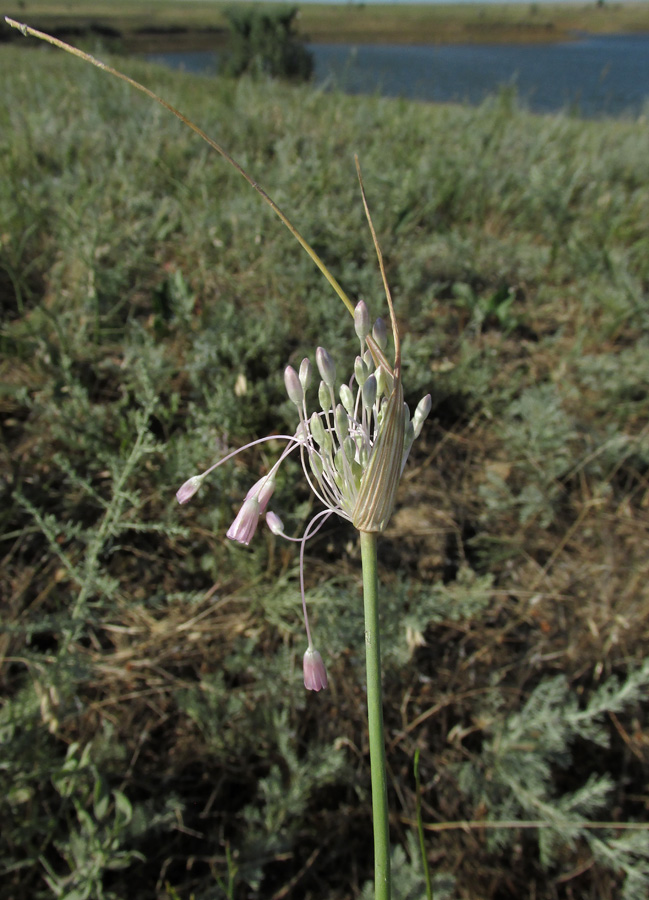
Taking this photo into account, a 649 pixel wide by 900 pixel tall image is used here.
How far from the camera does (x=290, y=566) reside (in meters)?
2.07

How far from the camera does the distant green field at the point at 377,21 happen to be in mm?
51156

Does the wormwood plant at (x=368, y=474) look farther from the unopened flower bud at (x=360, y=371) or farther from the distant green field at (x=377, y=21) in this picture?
the distant green field at (x=377, y=21)

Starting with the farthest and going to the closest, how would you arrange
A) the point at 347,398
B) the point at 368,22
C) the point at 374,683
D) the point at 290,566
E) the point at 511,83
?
1. the point at 368,22
2. the point at 511,83
3. the point at 290,566
4. the point at 347,398
5. the point at 374,683

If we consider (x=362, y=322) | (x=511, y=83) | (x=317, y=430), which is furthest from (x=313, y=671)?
(x=511, y=83)

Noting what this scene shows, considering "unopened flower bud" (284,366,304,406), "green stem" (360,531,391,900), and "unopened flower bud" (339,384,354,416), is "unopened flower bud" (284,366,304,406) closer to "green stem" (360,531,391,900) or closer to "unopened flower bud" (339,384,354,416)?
"unopened flower bud" (339,384,354,416)

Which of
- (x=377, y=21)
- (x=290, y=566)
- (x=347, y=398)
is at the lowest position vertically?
(x=290, y=566)

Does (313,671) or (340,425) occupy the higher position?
(340,425)

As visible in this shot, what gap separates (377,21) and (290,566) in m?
77.9

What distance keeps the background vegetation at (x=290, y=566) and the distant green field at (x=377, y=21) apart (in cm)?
4875

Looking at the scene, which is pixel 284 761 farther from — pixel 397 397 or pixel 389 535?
pixel 397 397

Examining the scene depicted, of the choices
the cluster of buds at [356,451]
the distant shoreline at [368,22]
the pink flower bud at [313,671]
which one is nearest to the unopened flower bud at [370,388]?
the cluster of buds at [356,451]

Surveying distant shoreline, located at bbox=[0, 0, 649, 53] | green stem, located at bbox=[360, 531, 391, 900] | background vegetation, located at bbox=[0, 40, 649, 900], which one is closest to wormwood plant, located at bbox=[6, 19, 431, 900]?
green stem, located at bbox=[360, 531, 391, 900]

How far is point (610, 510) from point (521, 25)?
243ft

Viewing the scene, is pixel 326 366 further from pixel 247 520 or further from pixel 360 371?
pixel 247 520
